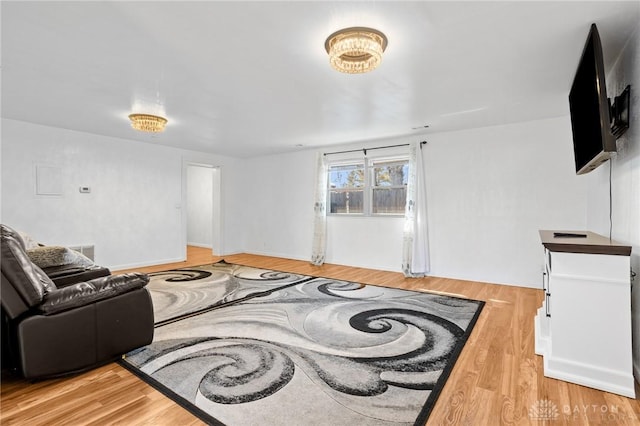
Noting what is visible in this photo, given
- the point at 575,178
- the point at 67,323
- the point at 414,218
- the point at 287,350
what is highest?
the point at 575,178

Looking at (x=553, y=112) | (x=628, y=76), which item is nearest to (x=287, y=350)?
(x=628, y=76)

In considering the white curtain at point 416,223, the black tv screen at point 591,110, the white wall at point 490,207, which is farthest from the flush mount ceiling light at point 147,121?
the black tv screen at point 591,110

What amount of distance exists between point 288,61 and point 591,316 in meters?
2.94

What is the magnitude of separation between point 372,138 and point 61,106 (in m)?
4.55

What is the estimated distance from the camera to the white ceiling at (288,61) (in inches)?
77.4

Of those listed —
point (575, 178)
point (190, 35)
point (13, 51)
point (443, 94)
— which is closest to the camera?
point (190, 35)

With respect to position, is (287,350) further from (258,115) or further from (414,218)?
(414,218)

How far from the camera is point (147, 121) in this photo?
3.92 meters

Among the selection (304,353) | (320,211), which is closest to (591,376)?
(304,353)

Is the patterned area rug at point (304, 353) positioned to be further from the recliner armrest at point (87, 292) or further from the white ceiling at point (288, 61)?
the white ceiling at point (288, 61)

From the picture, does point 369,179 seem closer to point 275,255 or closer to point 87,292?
point 275,255

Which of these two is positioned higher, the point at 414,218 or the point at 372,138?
the point at 372,138

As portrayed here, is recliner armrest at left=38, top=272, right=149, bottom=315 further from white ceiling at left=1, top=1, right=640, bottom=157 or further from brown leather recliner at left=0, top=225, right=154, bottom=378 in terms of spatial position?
white ceiling at left=1, top=1, right=640, bottom=157

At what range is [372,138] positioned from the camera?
5527 mm
